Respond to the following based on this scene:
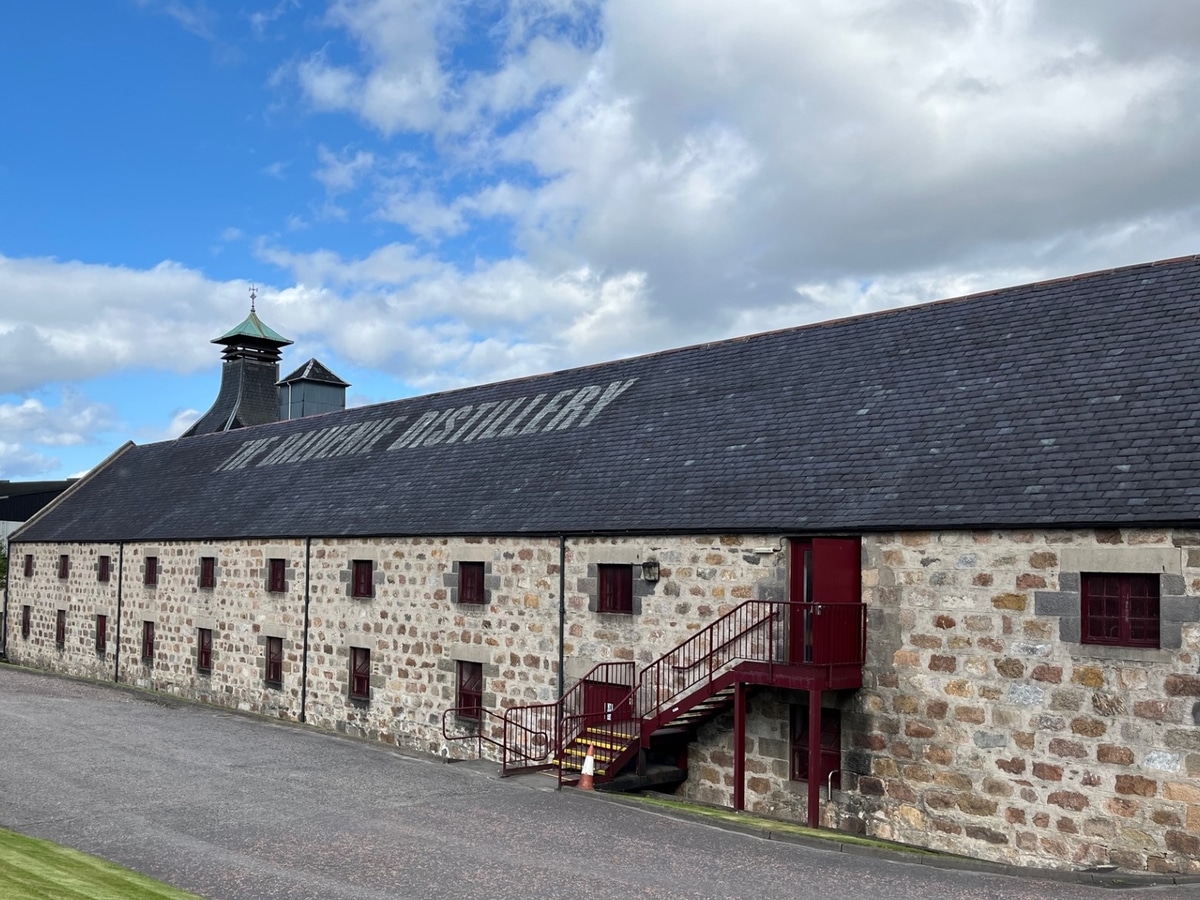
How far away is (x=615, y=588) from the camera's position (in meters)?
18.0

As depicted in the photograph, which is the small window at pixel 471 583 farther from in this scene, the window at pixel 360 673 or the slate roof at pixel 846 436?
the window at pixel 360 673

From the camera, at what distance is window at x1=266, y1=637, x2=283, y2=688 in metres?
25.5

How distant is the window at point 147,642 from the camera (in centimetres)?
3055

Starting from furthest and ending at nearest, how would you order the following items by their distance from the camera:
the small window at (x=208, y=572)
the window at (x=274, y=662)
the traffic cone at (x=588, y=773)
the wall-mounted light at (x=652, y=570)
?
the small window at (x=208, y=572) < the window at (x=274, y=662) < the wall-mounted light at (x=652, y=570) < the traffic cone at (x=588, y=773)

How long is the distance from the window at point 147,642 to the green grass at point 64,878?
19.7 metres

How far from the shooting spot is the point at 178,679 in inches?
1144

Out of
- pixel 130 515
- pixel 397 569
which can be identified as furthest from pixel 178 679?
pixel 397 569

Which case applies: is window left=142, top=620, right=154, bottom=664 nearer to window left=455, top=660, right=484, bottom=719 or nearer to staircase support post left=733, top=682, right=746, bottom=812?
window left=455, top=660, right=484, bottom=719

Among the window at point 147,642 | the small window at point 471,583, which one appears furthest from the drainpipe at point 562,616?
the window at point 147,642

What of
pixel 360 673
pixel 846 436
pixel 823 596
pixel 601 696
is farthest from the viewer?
pixel 360 673

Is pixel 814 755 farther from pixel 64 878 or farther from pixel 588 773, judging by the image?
pixel 64 878

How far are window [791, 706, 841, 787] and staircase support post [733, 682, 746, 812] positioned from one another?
722mm

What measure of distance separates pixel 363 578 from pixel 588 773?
8.99m

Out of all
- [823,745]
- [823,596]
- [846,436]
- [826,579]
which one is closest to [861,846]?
[823,745]
